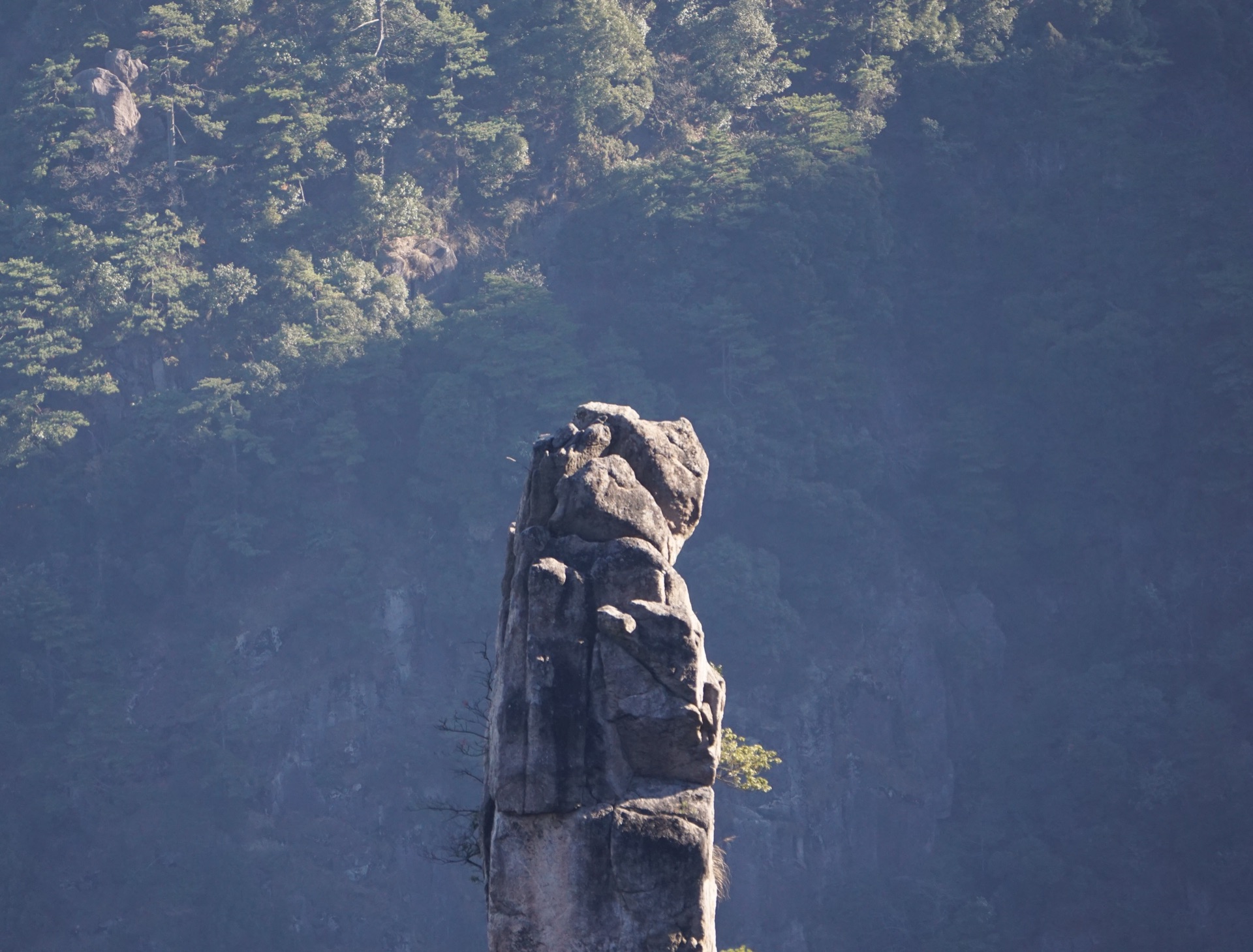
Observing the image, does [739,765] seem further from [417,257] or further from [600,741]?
[417,257]

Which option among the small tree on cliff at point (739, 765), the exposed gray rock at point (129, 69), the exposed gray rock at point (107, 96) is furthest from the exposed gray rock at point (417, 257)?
the small tree on cliff at point (739, 765)

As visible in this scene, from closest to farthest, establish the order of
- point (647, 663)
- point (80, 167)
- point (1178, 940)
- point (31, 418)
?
1. point (647, 663)
2. point (1178, 940)
3. point (31, 418)
4. point (80, 167)

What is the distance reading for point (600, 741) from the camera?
36.0ft

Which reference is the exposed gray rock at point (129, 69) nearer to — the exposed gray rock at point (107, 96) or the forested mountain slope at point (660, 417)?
the forested mountain slope at point (660, 417)

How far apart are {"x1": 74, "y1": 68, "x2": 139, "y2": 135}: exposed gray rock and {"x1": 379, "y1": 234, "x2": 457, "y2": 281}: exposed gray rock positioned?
9058mm

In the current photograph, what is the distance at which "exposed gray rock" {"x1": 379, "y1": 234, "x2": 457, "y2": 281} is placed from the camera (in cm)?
4559

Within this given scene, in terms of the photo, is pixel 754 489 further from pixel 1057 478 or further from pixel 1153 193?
pixel 1153 193

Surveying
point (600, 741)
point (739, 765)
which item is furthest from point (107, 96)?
point (600, 741)

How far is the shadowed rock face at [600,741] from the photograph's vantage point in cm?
1055

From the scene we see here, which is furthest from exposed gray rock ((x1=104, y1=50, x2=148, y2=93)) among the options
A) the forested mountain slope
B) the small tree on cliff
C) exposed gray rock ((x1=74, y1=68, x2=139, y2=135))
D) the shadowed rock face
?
the shadowed rock face

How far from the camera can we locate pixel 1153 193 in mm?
44438

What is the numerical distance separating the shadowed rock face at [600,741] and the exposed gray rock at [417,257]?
1368 inches

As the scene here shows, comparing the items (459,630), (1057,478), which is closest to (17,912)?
(459,630)

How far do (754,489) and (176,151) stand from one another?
20.7 metres
